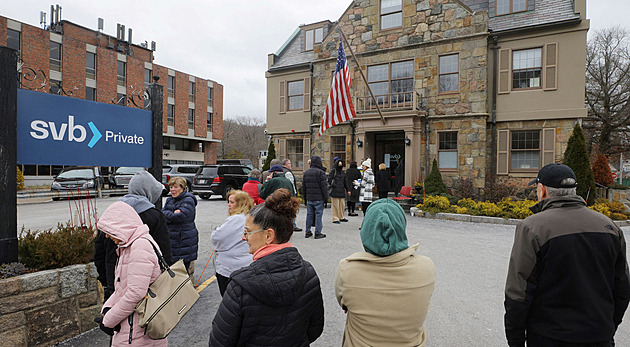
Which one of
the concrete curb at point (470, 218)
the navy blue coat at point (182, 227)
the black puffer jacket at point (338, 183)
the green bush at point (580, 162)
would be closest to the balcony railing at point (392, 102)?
the concrete curb at point (470, 218)

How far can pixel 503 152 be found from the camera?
1398 cm

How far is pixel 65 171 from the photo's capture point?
57.0ft

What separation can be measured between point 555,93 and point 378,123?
6.60 meters

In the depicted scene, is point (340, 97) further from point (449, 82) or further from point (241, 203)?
point (241, 203)

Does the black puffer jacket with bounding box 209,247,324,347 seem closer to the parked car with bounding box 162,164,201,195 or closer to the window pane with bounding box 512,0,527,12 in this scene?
the window pane with bounding box 512,0,527,12

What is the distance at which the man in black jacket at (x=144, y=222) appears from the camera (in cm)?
284

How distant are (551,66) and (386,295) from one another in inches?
582

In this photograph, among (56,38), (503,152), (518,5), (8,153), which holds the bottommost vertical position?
(8,153)

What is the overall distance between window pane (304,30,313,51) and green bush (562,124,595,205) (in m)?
12.7

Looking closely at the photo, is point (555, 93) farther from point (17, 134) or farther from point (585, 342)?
point (17, 134)

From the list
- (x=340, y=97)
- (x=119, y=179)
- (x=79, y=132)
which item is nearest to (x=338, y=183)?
(x=340, y=97)

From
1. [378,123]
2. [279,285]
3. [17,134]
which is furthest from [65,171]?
[279,285]

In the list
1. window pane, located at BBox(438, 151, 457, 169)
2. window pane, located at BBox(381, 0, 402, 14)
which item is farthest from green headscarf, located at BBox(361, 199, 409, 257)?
window pane, located at BBox(381, 0, 402, 14)

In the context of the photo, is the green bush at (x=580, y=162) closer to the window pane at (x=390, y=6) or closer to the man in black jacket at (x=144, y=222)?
the window pane at (x=390, y=6)
